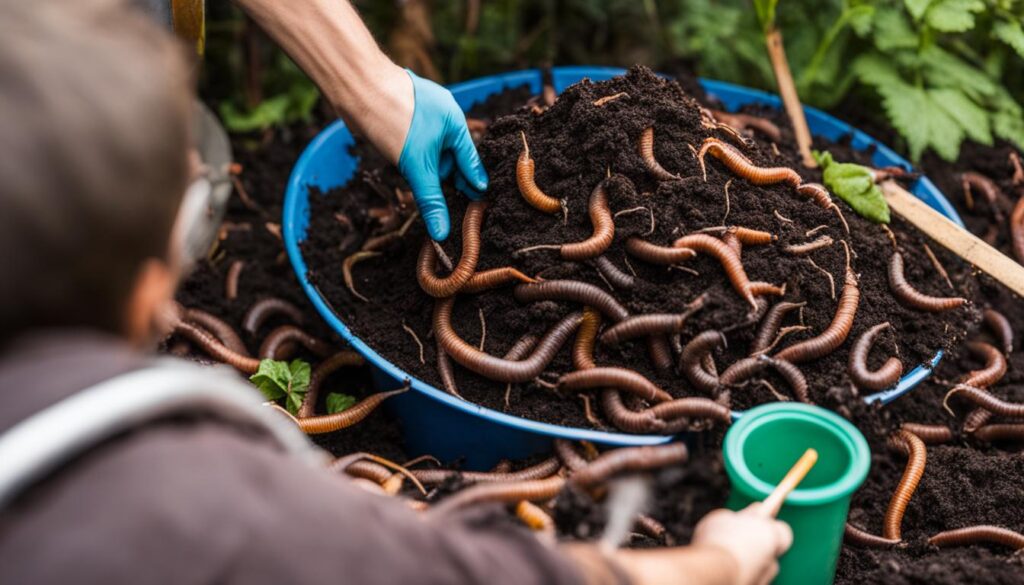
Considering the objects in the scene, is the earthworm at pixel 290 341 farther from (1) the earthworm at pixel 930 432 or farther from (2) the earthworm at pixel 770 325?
(1) the earthworm at pixel 930 432

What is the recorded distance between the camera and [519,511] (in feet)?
12.3

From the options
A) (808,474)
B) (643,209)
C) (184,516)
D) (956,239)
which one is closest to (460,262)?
(643,209)

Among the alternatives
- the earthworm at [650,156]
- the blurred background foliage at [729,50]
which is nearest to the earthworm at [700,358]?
the earthworm at [650,156]

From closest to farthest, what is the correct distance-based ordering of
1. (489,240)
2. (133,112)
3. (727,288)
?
(133,112)
(727,288)
(489,240)

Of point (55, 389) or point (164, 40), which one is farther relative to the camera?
point (164, 40)

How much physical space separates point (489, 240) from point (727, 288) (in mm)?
1218

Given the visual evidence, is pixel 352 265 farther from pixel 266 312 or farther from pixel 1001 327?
pixel 1001 327

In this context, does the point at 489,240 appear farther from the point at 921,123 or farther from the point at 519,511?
the point at 921,123

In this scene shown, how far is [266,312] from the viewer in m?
5.86

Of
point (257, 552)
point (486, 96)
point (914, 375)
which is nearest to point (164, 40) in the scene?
point (257, 552)

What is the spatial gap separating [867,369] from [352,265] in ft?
9.48

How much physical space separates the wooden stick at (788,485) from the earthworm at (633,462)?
1.26 feet

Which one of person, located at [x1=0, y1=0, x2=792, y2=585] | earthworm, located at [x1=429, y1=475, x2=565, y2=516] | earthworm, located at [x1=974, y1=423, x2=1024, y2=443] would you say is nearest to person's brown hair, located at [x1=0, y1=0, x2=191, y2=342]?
person, located at [x1=0, y1=0, x2=792, y2=585]

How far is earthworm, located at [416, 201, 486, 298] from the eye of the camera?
15.1 feet
